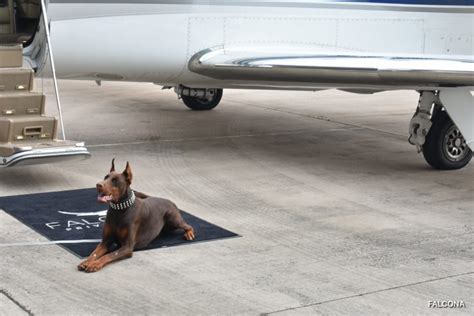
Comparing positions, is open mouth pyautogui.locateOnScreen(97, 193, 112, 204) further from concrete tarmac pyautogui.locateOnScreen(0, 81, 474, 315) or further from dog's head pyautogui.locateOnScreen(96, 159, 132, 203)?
concrete tarmac pyautogui.locateOnScreen(0, 81, 474, 315)

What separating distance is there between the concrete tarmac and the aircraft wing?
103 cm

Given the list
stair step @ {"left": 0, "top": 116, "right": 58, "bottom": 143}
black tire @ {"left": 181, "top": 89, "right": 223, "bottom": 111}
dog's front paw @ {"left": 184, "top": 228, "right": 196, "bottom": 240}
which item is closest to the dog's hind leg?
dog's front paw @ {"left": 184, "top": 228, "right": 196, "bottom": 240}

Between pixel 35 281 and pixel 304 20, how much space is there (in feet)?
16.2

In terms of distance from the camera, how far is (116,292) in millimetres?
5734

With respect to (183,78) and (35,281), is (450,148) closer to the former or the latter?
(183,78)

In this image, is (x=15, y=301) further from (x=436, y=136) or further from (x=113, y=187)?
(x=436, y=136)

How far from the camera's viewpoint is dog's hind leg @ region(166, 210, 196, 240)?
22.4 feet

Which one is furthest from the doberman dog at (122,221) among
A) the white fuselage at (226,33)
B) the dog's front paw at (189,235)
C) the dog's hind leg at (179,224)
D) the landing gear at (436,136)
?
the landing gear at (436,136)

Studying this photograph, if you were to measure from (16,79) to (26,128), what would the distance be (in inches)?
26.4

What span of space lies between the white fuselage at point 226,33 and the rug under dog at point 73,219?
5.27 ft

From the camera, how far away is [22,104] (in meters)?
8.70

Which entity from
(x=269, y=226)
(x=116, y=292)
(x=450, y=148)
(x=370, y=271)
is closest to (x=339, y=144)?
(x=450, y=148)

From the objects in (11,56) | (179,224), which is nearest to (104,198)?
(179,224)

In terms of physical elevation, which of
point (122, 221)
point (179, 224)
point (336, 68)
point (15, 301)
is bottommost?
point (15, 301)
